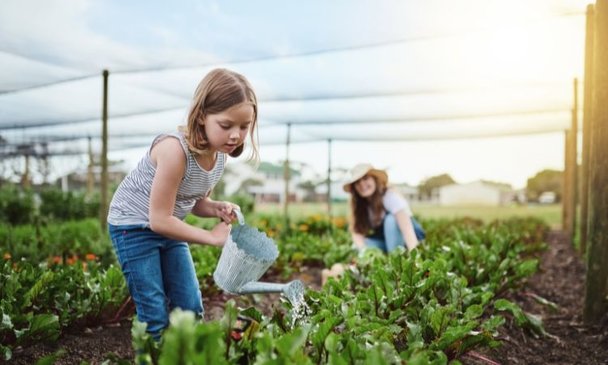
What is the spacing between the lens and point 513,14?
5.48 m

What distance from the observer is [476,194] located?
80.3ft

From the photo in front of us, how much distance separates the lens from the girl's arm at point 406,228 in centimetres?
509

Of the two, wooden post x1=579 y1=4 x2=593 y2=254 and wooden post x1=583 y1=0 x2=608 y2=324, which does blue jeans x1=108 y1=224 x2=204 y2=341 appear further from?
wooden post x1=579 y1=4 x2=593 y2=254

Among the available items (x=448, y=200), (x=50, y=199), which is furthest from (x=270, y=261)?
(x=448, y=200)

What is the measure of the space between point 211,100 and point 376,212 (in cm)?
361

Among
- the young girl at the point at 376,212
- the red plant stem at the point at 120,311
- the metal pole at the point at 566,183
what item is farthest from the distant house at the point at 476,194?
the red plant stem at the point at 120,311

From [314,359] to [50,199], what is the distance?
485 inches

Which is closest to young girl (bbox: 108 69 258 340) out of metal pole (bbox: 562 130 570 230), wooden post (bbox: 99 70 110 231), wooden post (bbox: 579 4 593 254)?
wooden post (bbox: 579 4 593 254)

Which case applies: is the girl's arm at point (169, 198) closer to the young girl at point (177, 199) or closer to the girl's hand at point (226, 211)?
the young girl at point (177, 199)

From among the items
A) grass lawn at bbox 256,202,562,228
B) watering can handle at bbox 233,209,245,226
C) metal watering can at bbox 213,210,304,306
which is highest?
watering can handle at bbox 233,209,245,226

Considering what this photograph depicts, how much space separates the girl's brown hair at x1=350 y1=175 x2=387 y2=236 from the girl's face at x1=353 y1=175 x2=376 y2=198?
7 centimetres

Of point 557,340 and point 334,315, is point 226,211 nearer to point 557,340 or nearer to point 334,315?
point 334,315

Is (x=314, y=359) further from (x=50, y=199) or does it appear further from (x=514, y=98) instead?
(x=50, y=199)

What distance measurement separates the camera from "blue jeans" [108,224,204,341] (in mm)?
2482
